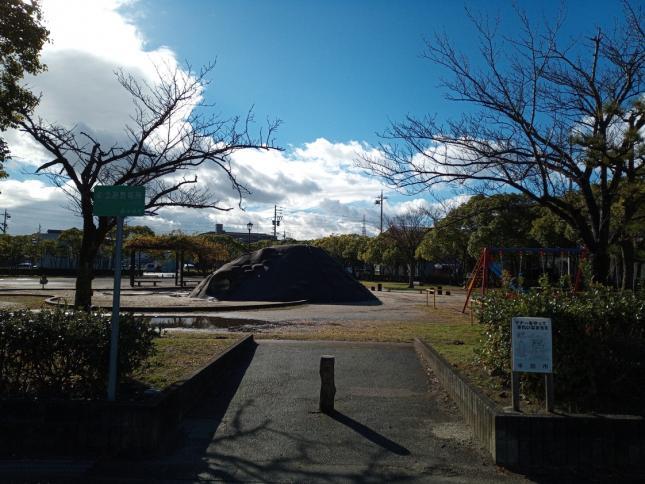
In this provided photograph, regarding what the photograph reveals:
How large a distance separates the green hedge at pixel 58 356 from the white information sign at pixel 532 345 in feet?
12.7

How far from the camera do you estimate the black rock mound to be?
28.4 meters

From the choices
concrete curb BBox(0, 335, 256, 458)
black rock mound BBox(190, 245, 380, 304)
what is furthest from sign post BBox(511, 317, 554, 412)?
black rock mound BBox(190, 245, 380, 304)

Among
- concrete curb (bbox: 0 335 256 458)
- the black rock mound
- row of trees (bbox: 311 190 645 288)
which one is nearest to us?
concrete curb (bbox: 0 335 256 458)

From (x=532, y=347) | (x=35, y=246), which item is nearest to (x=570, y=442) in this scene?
(x=532, y=347)

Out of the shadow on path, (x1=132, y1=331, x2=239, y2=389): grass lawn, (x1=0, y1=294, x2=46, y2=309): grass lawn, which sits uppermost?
(x1=132, y1=331, x2=239, y2=389): grass lawn

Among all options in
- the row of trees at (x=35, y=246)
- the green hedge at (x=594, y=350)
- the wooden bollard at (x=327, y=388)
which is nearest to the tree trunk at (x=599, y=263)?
the green hedge at (x=594, y=350)

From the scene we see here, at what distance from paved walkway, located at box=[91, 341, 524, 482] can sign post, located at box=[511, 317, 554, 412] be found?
35.9 inches

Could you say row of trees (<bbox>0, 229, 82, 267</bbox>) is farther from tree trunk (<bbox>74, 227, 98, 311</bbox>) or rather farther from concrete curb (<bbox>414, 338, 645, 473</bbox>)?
concrete curb (<bbox>414, 338, 645, 473</bbox>)

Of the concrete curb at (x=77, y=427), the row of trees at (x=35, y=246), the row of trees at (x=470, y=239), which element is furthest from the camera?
the row of trees at (x=35, y=246)

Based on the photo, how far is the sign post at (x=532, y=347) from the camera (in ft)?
16.9

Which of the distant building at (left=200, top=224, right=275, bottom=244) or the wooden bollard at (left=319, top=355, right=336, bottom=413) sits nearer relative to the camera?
the wooden bollard at (left=319, top=355, right=336, bottom=413)

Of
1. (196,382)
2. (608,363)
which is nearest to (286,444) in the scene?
(196,382)

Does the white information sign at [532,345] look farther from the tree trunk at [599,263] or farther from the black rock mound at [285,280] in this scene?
the black rock mound at [285,280]

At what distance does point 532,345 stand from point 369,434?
1882 millimetres
